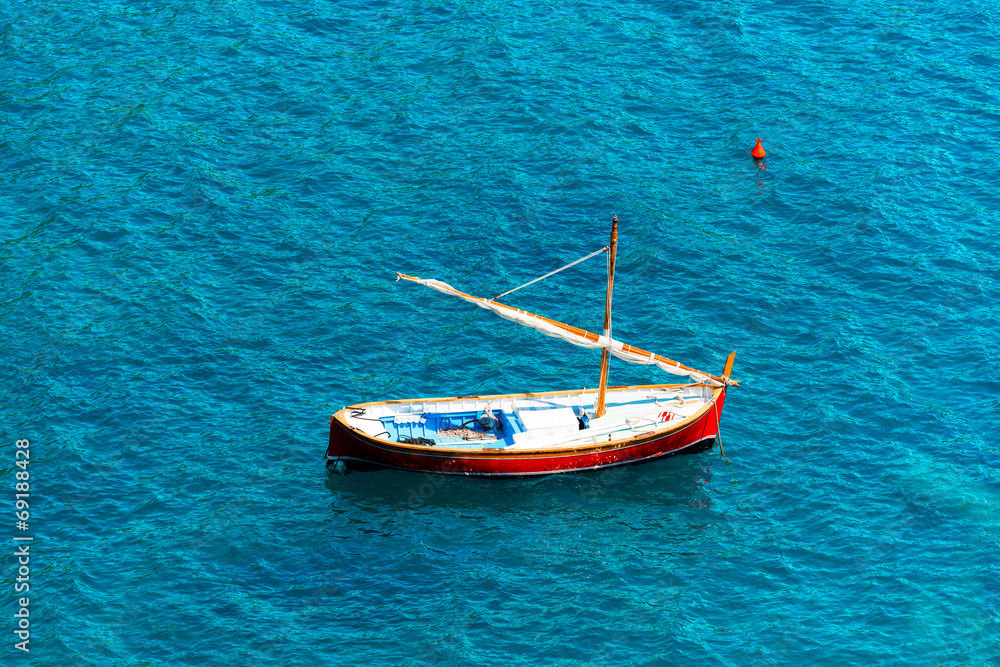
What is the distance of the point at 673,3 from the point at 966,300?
44.4 metres

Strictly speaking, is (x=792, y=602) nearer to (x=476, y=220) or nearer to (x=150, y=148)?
(x=476, y=220)

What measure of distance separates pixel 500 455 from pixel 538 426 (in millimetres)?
3768

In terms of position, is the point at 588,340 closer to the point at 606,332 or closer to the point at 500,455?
the point at 606,332

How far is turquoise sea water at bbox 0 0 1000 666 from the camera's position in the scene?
7138 cm

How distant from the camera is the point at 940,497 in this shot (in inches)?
3095

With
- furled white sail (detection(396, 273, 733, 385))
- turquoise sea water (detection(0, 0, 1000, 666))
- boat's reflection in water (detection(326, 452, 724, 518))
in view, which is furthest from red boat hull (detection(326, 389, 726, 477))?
furled white sail (detection(396, 273, 733, 385))

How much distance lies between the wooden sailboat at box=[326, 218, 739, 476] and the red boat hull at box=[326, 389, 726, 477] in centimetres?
6

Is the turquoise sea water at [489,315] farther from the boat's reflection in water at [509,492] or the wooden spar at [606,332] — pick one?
the wooden spar at [606,332]

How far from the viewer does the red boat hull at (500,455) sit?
79000 mm

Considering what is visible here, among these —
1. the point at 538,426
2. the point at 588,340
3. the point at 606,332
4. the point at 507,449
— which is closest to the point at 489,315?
the point at 588,340

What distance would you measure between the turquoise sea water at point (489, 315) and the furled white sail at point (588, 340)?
17.7 ft

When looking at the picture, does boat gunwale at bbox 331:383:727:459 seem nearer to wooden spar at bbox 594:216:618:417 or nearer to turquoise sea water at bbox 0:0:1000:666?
turquoise sea water at bbox 0:0:1000:666

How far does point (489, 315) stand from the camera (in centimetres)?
9400

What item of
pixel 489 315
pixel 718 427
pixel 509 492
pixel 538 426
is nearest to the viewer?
pixel 509 492
